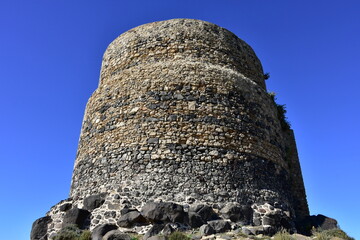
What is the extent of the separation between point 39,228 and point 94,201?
198 centimetres

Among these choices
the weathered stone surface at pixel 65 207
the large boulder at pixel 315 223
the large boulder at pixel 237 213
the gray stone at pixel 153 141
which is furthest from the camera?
the large boulder at pixel 315 223

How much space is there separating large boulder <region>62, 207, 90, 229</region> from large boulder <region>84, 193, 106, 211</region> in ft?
0.61

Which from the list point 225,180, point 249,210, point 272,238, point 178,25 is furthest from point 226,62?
point 272,238

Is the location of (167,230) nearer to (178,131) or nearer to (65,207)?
(178,131)

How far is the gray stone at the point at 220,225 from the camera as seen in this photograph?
27.7ft

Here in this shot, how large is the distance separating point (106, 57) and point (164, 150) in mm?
5720

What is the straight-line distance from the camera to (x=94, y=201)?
9.73m

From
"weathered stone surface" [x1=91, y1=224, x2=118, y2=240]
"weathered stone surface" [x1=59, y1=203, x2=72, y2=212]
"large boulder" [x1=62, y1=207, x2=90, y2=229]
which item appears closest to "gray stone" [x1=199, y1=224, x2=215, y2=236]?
"weathered stone surface" [x1=91, y1=224, x2=118, y2=240]

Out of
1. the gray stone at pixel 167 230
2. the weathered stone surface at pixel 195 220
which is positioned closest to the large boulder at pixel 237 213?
the weathered stone surface at pixel 195 220

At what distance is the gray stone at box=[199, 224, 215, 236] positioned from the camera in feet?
26.7

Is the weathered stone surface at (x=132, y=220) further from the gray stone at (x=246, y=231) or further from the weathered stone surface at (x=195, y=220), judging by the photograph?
the gray stone at (x=246, y=231)

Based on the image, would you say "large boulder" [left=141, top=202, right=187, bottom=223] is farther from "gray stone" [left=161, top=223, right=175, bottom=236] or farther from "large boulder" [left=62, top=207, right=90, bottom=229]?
"large boulder" [left=62, top=207, right=90, bottom=229]

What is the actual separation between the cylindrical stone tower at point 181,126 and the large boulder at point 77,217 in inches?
31.9

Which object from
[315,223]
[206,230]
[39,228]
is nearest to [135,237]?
[206,230]
